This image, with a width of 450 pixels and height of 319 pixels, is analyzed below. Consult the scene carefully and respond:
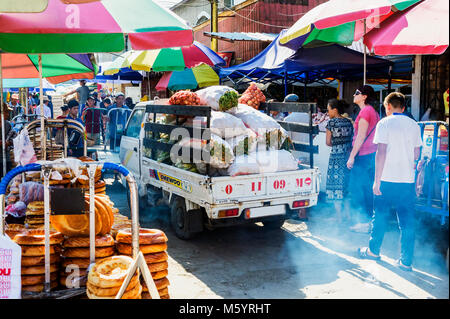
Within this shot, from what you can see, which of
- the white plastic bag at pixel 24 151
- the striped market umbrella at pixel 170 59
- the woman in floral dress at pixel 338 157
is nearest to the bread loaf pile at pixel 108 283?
the white plastic bag at pixel 24 151

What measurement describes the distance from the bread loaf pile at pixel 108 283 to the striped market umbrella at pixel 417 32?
4.50 m

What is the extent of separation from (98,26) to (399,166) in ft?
12.0

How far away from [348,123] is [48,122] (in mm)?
4586

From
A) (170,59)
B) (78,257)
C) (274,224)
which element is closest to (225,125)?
(274,224)

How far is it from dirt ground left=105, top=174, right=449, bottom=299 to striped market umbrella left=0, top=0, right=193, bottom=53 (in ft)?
8.86

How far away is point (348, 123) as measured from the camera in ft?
22.4

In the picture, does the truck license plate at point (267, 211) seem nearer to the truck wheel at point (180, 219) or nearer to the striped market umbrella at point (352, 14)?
the truck wheel at point (180, 219)

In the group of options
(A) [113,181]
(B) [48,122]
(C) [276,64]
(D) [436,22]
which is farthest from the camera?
(A) [113,181]

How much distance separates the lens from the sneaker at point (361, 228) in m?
6.66

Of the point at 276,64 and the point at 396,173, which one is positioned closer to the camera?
the point at 396,173

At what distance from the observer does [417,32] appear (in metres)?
5.52

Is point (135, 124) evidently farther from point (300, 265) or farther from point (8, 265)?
point (8, 265)
